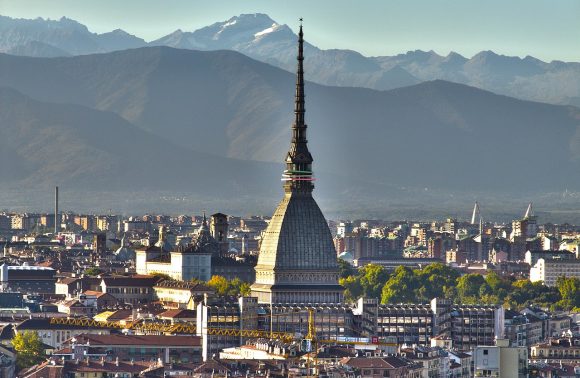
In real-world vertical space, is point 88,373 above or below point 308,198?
below

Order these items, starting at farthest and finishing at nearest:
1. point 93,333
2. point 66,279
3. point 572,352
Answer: point 66,279, point 93,333, point 572,352

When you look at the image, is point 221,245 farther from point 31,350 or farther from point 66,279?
point 31,350

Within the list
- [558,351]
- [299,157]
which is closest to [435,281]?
[299,157]

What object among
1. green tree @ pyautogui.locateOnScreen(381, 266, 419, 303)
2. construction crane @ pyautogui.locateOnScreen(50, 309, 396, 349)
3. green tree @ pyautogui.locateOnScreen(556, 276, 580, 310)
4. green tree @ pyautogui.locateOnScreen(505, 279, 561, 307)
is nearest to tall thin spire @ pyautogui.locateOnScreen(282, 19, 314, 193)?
construction crane @ pyautogui.locateOnScreen(50, 309, 396, 349)

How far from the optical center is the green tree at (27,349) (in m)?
86.7

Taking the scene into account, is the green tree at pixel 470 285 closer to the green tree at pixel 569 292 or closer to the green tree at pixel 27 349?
the green tree at pixel 569 292

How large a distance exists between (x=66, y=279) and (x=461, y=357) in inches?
2252

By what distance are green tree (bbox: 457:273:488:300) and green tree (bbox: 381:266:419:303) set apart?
2.65 m

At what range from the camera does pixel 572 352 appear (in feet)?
301

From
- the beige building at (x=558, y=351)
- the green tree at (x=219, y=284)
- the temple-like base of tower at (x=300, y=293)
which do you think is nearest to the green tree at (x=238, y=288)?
the green tree at (x=219, y=284)

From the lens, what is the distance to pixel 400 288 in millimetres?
142125

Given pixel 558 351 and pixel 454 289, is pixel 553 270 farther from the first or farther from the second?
pixel 558 351

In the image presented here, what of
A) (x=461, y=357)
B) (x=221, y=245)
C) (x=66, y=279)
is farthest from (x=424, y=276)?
(x=461, y=357)

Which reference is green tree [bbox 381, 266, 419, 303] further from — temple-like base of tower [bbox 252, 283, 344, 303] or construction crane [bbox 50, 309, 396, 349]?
construction crane [bbox 50, 309, 396, 349]
